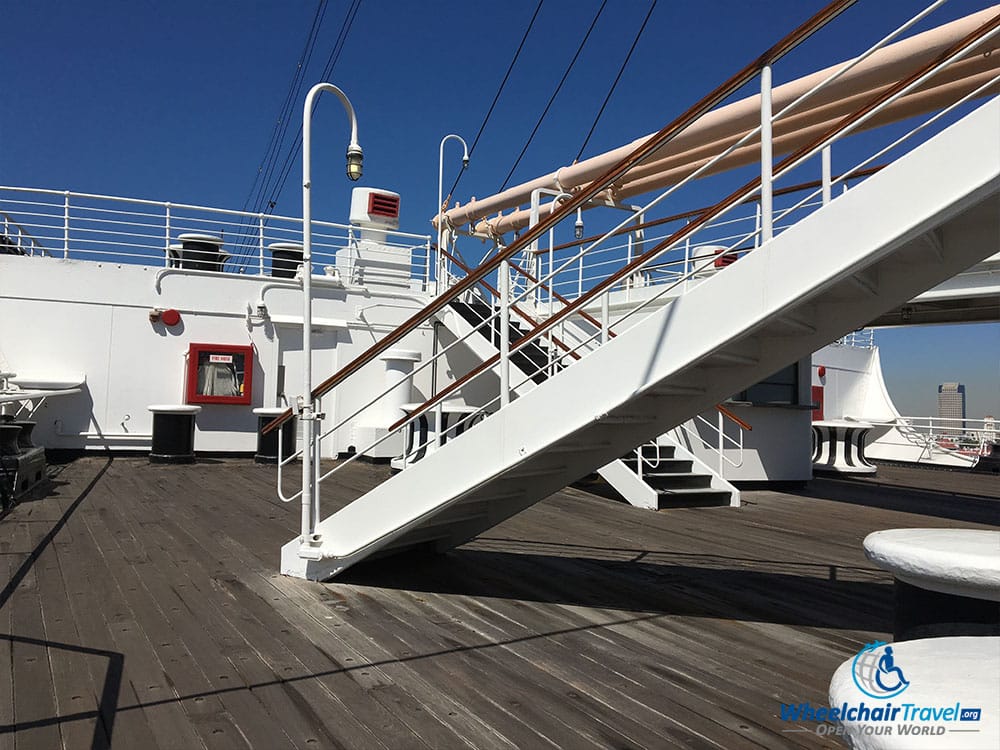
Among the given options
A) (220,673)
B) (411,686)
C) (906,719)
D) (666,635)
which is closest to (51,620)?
(220,673)

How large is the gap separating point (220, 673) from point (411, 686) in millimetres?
859

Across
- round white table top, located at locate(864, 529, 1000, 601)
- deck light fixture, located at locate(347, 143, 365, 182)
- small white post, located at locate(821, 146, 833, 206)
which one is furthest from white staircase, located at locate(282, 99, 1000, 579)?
deck light fixture, located at locate(347, 143, 365, 182)

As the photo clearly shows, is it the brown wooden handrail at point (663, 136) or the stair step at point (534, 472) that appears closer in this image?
the brown wooden handrail at point (663, 136)

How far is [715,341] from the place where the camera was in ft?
11.4

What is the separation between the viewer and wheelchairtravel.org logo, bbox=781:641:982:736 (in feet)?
4.64

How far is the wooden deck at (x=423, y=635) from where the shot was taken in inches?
109

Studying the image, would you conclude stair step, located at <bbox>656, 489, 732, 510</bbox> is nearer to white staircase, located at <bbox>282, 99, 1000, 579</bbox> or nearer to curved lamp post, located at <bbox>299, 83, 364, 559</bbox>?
white staircase, located at <bbox>282, 99, 1000, 579</bbox>

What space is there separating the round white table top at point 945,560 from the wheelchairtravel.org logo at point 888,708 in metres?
0.75

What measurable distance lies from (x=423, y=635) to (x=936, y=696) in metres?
2.76

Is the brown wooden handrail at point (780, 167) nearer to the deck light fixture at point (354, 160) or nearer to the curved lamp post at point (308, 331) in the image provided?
the curved lamp post at point (308, 331)

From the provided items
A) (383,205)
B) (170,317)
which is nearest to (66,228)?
(170,317)

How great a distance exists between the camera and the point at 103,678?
10.2 feet

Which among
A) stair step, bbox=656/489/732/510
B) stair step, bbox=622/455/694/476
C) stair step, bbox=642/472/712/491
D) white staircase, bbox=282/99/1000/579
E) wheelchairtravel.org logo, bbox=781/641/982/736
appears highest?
white staircase, bbox=282/99/1000/579

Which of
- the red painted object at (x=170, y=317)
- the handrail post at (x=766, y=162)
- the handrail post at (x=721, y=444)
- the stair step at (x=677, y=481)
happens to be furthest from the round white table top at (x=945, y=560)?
the red painted object at (x=170, y=317)
